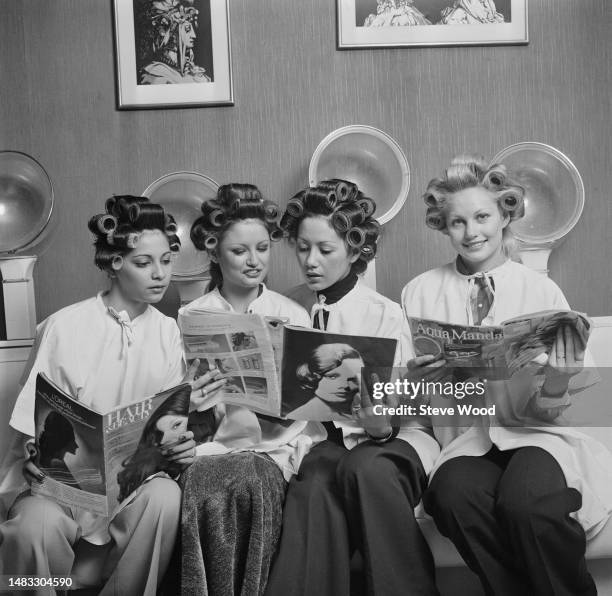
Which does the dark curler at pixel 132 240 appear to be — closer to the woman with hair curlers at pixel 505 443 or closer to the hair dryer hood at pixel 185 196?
the hair dryer hood at pixel 185 196

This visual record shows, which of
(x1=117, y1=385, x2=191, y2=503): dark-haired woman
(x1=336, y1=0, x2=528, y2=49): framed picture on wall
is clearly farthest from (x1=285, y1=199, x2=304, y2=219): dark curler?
(x1=336, y1=0, x2=528, y2=49): framed picture on wall

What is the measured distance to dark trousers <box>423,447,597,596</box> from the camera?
1.82 meters

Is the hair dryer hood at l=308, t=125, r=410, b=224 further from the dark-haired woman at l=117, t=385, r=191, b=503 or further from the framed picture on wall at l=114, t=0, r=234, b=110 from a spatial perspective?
the dark-haired woman at l=117, t=385, r=191, b=503

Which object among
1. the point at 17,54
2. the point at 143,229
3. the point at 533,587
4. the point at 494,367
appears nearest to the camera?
the point at 533,587

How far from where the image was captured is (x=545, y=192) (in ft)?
9.21

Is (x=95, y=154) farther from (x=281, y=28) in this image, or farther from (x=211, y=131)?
(x=281, y=28)

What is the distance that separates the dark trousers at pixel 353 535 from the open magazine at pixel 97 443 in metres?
0.39

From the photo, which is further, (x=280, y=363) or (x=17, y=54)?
(x=17, y=54)

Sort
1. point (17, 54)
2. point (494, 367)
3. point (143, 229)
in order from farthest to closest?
point (17, 54), point (143, 229), point (494, 367)

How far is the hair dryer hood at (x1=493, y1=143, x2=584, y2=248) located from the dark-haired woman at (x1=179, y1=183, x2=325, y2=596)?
983 mm

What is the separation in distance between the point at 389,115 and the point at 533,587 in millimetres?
1792

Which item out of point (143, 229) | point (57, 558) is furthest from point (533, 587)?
point (143, 229)

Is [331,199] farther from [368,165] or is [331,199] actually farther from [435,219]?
[368,165]

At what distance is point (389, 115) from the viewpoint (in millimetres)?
2922
